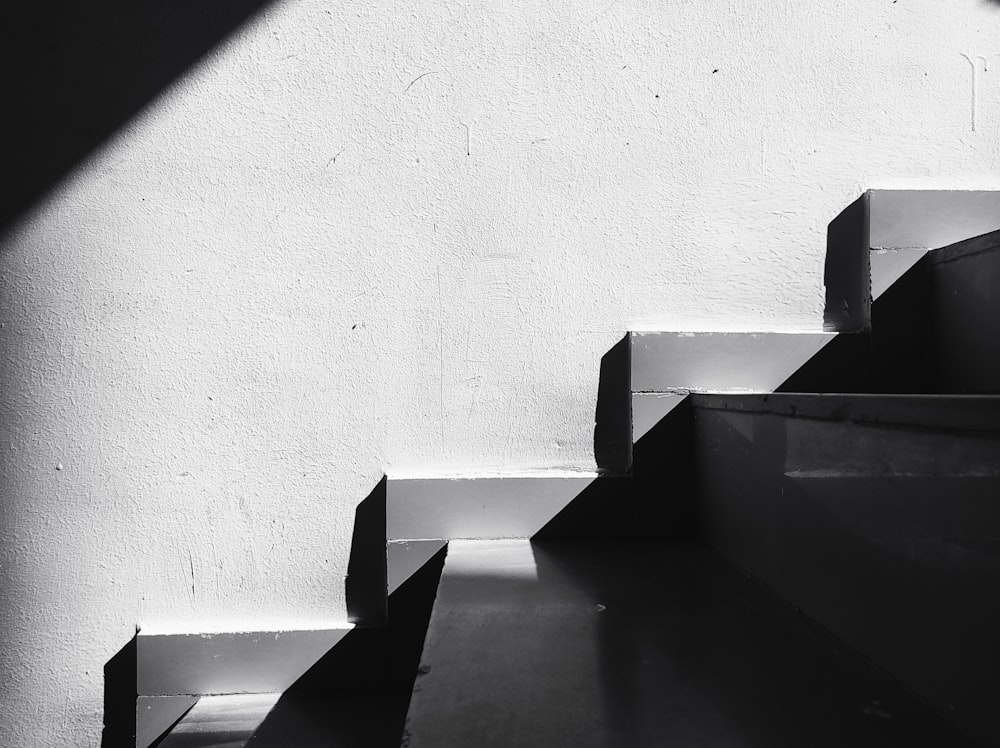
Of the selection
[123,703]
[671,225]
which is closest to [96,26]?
[671,225]

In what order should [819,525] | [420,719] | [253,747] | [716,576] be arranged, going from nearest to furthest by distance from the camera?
[420,719]
[819,525]
[716,576]
[253,747]

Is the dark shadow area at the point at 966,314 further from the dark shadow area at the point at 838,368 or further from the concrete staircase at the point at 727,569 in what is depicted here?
the dark shadow area at the point at 838,368

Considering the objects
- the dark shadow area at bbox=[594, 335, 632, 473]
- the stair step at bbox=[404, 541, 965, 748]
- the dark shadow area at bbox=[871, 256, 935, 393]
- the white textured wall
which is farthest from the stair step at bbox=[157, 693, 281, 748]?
the dark shadow area at bbox=[871, 256, 935, 393]

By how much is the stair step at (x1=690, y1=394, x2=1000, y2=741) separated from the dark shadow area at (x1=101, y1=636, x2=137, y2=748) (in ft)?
3.75

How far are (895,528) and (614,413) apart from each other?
2.51ft

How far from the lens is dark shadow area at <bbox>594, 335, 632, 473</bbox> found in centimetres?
140

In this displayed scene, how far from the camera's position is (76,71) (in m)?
1.39

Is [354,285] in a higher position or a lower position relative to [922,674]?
higher

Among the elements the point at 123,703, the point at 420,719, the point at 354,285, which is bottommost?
the point at 123,703

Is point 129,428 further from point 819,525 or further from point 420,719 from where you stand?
point 819,525

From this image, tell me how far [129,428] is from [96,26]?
0.78m

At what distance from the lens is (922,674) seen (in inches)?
24.4

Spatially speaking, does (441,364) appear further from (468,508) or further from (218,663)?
(218,663)

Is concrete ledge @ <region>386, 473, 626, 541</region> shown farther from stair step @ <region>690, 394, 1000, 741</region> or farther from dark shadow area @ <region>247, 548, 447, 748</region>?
Result: stair step @ <region>690, 394, 1000, 741</region>
